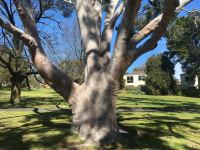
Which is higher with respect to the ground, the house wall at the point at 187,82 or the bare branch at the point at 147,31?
the house wall at the point at 187,82

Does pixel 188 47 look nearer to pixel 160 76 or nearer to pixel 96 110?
pixel 160 76

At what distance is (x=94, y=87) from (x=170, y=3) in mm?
2898

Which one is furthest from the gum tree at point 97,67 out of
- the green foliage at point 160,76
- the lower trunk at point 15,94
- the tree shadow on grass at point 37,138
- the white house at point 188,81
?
the white house at point 188,81

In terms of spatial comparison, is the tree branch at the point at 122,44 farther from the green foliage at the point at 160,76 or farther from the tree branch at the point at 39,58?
the green foliage at the point at 160,76

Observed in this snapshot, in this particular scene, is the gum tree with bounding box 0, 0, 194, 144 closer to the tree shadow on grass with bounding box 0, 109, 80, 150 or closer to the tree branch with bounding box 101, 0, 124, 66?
the tree branch with bounding box 101, 0, 124, 66

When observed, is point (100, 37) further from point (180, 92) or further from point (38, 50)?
point (180, 92)

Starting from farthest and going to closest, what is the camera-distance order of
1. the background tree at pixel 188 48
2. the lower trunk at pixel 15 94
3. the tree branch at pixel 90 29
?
1. the background tree at pixel 188 48
2. the lower trunk at pixel 15 94
3. the tree branch at pixel 90 29

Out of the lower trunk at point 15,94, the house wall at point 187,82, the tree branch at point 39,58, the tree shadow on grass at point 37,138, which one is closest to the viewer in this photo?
the tree shadow on grass at point 37,138

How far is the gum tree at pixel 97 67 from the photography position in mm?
9648

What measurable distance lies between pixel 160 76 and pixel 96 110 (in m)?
43.5

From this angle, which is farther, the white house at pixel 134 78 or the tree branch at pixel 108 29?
the white house at pixel 134 78

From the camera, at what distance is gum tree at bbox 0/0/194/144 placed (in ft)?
31.7

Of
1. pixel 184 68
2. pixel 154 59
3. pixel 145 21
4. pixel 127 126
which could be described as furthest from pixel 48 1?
pixel 184 68

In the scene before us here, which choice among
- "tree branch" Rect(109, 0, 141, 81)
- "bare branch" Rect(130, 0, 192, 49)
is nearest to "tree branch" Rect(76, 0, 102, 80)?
"tree branch" Rect(109, 0, 141, 81)
